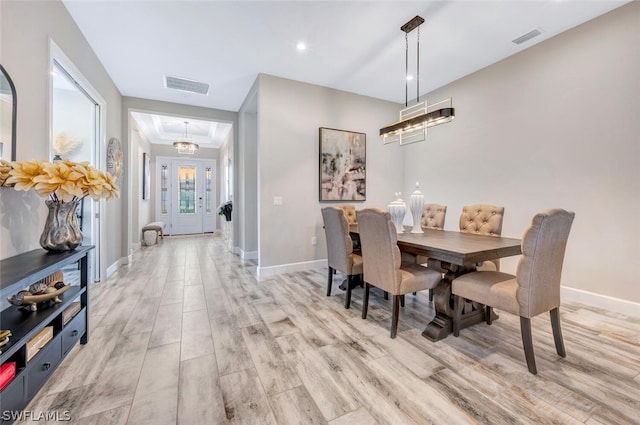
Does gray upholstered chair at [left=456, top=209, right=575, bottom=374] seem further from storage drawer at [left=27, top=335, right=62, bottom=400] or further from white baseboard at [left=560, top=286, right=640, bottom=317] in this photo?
storage drawer at [left=27, top=335, right=62, bottom=400]

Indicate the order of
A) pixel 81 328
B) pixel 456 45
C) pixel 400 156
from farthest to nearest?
pixel 400 156 → pixel 456 45 → pixel 81 328

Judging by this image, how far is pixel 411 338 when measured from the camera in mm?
2102

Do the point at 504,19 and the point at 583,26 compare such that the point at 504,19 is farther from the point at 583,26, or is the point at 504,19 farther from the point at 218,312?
the point at 218,312

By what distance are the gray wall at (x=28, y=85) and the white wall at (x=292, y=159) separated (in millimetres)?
2087

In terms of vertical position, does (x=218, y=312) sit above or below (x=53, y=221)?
below

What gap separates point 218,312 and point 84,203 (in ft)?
7.83

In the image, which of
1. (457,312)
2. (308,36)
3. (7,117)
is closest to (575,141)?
(457,312)

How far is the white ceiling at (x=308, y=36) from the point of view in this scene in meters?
2.46

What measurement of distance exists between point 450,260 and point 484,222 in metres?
1.20

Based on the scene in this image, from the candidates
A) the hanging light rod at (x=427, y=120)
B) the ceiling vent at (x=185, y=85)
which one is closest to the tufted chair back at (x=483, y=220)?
the hanging light rod at (x=427, y=120)

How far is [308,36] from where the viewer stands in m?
2.88

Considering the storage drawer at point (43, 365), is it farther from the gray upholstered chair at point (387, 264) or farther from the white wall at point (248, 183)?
the white wall at point (248, 183)

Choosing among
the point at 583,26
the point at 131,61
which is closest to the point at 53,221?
the point at 131,61

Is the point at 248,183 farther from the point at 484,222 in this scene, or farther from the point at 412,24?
the point at 484,222
